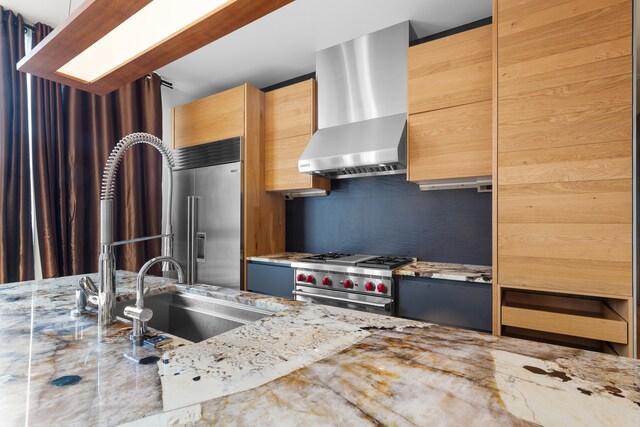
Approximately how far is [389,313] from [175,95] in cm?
330

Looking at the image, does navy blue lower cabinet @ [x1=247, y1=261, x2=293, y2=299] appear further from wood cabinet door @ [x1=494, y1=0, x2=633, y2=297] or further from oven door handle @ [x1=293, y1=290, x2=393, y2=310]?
wood cabinet door @ [x1=494, y1=0, x2=633, y2=297]

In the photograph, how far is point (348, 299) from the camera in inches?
87.0

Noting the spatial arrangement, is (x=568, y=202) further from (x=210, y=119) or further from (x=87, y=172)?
(x=87, y=172)

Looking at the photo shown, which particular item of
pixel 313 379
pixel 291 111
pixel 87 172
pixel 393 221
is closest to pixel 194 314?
pixel 313 379

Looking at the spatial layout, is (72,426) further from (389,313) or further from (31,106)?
(31,106)

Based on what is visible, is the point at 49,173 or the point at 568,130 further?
the point at 49,173

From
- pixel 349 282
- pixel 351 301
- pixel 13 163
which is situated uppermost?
pixel 13 163

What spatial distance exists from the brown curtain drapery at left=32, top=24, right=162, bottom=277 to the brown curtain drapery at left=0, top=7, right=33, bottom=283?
8 centimetres

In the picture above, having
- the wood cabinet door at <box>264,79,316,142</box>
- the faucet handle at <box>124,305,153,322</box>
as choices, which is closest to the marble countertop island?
the faucet handle at <box>124,305,153,322</box>

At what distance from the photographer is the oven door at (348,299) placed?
2061mm

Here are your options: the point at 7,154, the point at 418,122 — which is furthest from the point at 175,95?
the point at 418,122

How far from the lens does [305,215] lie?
317 centimetres

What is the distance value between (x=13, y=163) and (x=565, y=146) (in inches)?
141

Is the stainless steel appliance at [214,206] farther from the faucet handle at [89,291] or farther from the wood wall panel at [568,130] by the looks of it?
the wood wall panel at [568,130]
